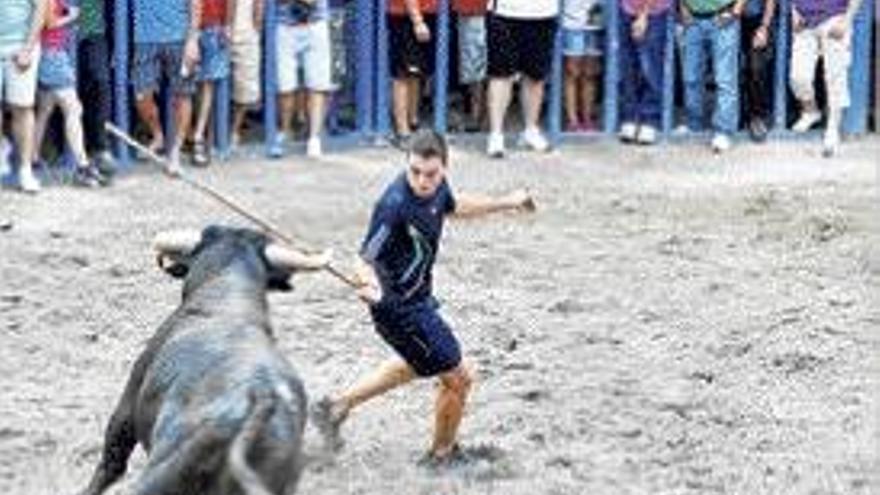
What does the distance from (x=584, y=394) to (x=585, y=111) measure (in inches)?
255

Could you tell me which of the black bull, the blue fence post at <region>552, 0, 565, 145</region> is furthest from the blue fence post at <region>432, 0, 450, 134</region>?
the black bull

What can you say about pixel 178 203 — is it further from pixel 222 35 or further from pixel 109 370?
pixel 109 370

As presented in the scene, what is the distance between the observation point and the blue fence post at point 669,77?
16969 millimetres

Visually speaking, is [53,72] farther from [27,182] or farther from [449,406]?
[449,406]

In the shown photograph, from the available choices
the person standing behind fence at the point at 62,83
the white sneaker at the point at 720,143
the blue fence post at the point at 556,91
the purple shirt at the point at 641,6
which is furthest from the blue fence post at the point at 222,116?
the white sneaker at the point at 720,143

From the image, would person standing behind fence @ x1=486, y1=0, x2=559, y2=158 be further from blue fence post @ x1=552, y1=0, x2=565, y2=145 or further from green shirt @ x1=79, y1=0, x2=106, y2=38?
green shirt @ x1=79, y1=0, x2=106, y2=38

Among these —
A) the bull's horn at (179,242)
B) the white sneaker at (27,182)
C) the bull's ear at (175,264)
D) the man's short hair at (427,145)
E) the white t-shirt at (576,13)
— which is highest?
the white t-shirt at (576,13)

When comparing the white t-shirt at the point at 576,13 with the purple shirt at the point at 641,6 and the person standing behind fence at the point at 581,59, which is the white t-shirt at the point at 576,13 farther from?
→ the purple shirt at the point at 641,6

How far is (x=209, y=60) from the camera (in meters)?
15.8

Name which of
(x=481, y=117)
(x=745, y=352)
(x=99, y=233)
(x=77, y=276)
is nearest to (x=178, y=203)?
(x=99, y=233)

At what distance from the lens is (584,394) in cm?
1118

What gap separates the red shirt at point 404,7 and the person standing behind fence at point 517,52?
1.35 feet

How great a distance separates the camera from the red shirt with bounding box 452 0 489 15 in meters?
16.6

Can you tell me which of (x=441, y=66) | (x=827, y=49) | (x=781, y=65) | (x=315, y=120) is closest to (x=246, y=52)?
(x=315, y=120)
